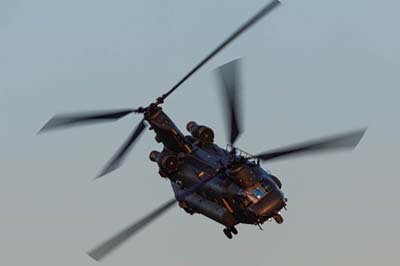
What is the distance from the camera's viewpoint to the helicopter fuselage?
245ft

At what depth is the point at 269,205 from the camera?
74062 mm

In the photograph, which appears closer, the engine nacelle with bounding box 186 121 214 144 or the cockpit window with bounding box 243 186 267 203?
the cockpit window with bounding box 243 186 267 203

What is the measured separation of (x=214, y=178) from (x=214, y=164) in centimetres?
128

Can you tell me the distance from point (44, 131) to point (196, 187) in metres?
12.0

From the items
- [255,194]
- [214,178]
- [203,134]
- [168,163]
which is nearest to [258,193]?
[255,194]

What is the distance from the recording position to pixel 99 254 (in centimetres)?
7369

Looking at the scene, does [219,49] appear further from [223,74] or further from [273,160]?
[273,160]

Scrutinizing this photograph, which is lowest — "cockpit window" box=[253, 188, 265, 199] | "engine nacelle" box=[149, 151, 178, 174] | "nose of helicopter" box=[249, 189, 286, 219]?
"nose of helicopter" box=[249, 189, 286, 219]

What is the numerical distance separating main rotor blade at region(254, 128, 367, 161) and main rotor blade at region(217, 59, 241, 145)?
443 centimetres

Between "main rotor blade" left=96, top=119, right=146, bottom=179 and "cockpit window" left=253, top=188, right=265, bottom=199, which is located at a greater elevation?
"main rotor blade" left=96, top=119, right=146, bottom=179

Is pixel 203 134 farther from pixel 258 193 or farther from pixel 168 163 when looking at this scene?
pixel 258 193

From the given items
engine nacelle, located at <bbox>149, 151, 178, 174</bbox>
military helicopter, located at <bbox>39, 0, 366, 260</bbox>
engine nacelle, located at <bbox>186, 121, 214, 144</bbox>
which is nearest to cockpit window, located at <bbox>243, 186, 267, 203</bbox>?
military helicopter, located at <bbox>39, 0, 366, 260</bbox>

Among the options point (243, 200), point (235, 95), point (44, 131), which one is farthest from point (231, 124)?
point (44, 131)

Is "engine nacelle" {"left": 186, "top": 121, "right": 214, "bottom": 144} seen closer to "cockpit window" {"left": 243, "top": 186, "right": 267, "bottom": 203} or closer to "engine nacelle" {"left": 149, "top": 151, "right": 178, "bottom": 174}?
"engine nacelle" {"left": 149, "top": 151, "right": 178, "bottom": 174}
